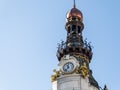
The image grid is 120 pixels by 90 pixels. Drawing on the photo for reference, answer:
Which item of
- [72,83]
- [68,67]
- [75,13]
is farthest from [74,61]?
[75,13]

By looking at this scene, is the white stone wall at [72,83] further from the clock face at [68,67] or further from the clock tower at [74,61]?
the clock face at [68,67]

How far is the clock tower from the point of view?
7319 cm

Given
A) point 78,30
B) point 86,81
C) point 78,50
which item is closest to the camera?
point 86,81

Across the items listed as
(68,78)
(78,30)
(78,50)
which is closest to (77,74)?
(68,78)

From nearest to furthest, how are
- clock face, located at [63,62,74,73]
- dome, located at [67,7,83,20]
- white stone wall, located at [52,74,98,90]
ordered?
white stone wall, located at [52,74,98,90] < clock face, located at [63,62,74,73] < dome, located at [67,7,83,20]

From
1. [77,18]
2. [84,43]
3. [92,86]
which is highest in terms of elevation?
[77,18]

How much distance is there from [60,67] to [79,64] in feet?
10.2

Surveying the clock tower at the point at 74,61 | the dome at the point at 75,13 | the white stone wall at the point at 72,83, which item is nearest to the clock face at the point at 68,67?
the clock tower at the point at 74,61

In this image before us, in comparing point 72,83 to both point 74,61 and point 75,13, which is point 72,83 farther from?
point 75,13

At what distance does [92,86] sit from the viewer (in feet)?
241

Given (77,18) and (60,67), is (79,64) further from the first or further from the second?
(77,18)

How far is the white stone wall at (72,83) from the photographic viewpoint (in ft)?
237

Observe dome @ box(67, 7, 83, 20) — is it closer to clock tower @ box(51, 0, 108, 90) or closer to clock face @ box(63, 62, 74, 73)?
clock tower @ box(51, 0, 108, 90)

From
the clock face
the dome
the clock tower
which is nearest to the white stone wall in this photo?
the clock tower
